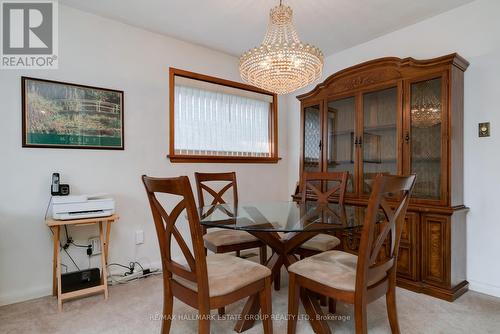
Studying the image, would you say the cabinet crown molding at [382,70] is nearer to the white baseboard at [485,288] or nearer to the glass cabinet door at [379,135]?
the glass cabinet door at [379,135]

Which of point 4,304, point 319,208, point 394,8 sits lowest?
point 4,304

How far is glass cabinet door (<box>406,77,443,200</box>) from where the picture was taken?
2250mm

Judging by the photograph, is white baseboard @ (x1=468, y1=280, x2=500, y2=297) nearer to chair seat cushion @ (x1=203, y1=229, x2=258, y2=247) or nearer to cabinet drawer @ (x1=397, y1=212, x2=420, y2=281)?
cabinet drawer @ (x1=397, y1=212, x2=420, y2=281)

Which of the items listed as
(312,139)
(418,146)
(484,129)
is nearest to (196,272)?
(418,146)

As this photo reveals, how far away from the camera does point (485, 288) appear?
7.37ft

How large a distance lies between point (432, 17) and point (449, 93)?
35.7 inches

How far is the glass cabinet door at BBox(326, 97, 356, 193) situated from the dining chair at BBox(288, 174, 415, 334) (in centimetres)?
135

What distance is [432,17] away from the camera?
2557 mm

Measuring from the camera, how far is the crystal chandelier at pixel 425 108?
2268 mm

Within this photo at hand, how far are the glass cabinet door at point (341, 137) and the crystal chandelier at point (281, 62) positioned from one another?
3.06 ft

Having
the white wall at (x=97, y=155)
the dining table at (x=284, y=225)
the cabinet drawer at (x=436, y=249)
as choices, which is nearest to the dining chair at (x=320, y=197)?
the dining table at (x=284, y=225)

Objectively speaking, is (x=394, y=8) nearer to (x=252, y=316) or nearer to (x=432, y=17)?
(x=432, y=17)

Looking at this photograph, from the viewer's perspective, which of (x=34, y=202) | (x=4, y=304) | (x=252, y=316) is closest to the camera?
(x=252, y=316)

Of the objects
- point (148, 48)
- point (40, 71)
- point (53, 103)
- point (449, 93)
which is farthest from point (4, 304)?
point (449, 93)
